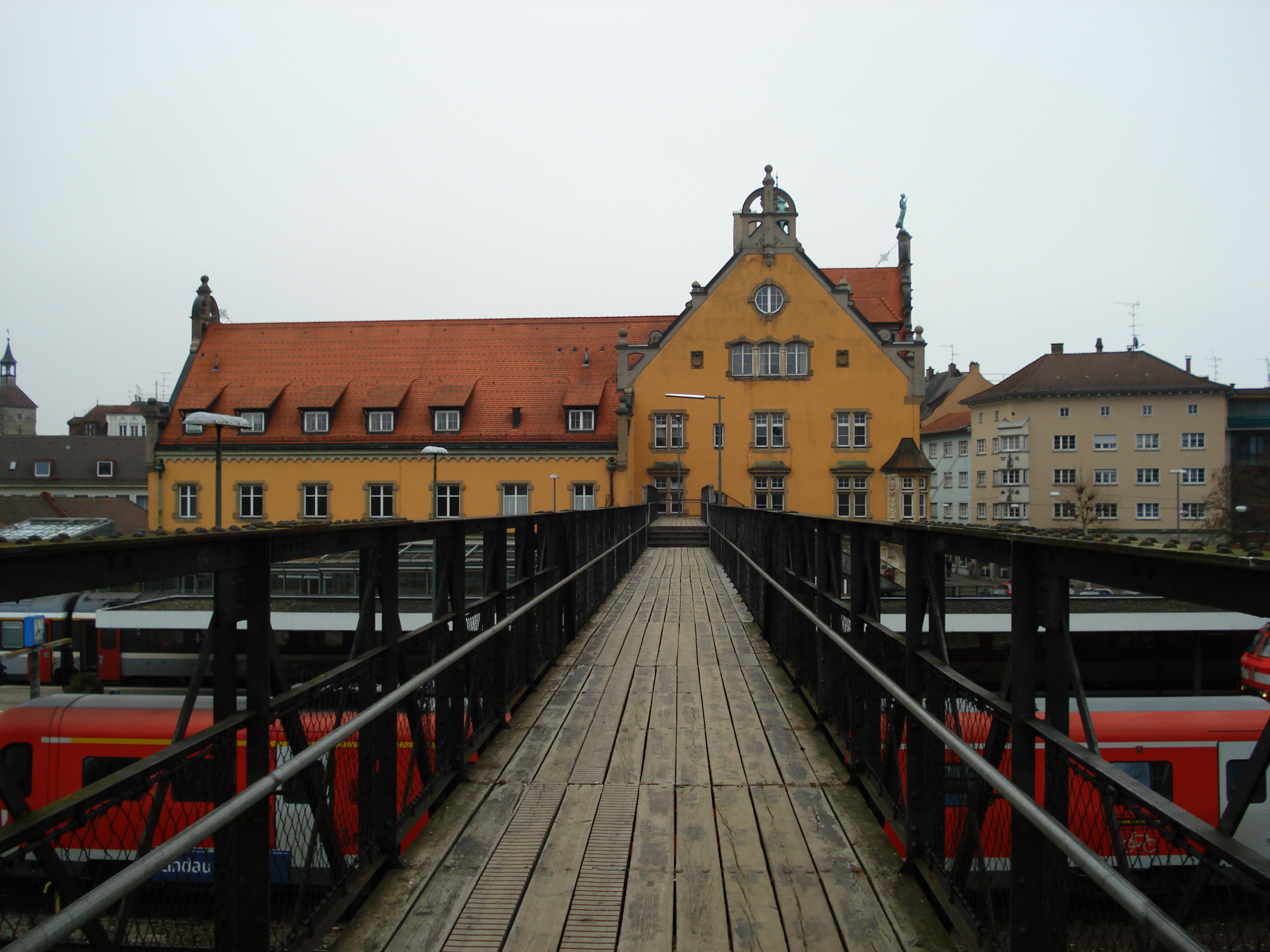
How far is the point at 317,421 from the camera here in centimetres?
4500

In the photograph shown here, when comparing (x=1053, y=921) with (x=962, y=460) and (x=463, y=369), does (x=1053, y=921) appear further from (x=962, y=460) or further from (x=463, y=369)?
(x=962, y=460)

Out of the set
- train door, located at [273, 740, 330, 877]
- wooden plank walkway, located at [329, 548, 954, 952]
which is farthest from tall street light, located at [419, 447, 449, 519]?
train door, located at [273, 740, 330, 877]

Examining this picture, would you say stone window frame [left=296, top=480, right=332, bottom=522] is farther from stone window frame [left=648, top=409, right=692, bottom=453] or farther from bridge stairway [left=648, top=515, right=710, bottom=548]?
bridge stairway [left=648, top=515, right=710, bottom=548]

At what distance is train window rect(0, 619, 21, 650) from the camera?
25.4 meters

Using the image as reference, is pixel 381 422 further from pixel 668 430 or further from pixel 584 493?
pixel 668 430

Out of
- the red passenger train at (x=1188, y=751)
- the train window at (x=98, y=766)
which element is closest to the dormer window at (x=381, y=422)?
the train window at (x=98, y=766)

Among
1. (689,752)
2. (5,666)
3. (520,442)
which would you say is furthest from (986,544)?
(520,442)

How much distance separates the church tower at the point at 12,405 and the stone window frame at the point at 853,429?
380 feet

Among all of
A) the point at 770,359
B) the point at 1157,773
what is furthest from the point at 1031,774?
the point at 770,359

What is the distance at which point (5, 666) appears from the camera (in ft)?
88.8

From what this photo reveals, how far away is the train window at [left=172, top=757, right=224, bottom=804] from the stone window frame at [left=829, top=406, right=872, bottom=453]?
42718 mm

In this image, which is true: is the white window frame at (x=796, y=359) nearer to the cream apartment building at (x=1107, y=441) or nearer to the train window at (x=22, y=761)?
the cream apartment building at (x=1107, y=441)

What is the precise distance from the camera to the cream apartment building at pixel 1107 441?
5859 centimetres

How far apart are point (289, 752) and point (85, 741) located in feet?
35.8
